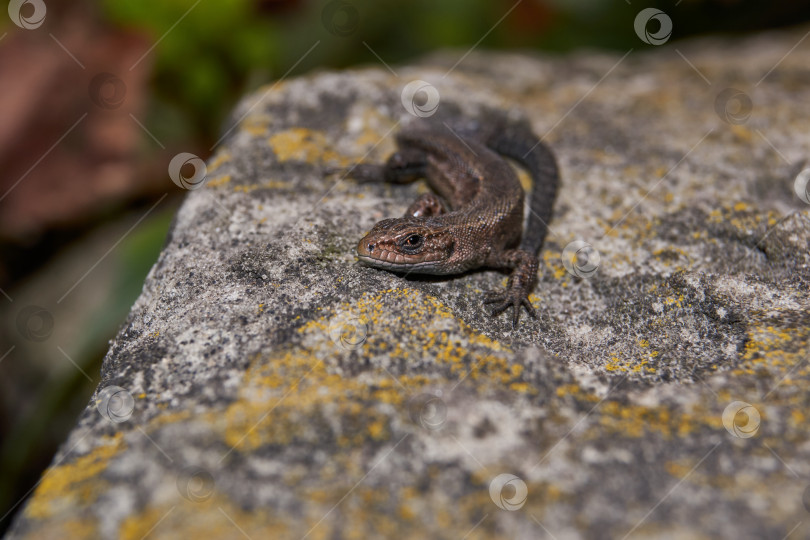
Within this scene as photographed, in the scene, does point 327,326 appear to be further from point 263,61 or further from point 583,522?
point 263,61

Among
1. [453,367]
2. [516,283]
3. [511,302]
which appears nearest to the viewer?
[453,367]

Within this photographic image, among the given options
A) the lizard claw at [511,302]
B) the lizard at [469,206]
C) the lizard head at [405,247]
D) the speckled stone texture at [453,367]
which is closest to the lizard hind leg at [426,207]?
the lizard at [469,206]

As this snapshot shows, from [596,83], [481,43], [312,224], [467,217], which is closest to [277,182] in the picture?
[312,224]

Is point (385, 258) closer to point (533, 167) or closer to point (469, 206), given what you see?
point (469, 206)

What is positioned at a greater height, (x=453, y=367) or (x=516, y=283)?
(x=453, y=367)

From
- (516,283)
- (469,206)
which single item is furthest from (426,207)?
(516,283)

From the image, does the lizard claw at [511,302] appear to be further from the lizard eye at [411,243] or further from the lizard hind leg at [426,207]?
the lizard hind leg at [426,207]

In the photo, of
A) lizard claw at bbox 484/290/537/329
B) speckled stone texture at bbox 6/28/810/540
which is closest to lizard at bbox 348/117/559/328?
lizard claw at bbox 484/290/537/329

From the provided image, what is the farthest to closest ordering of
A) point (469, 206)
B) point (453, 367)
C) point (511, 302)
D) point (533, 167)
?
1. point (533, 167)
2. point (469, 206)
3. point (511, 302)
4. point (453, 367)
